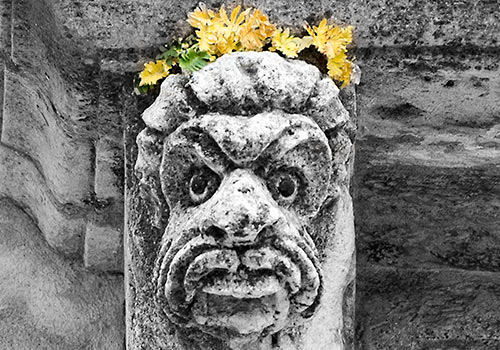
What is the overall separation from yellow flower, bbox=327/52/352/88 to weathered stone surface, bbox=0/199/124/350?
71 cm

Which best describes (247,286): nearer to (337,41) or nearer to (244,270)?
(244,270)

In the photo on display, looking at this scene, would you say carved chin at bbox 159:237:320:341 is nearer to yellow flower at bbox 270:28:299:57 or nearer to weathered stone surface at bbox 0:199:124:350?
yellow flower at bbox 270:28:299:57

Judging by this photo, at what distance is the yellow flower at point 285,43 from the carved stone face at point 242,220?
0.17 meters

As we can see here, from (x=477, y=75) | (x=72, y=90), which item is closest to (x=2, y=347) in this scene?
(x=72, y=90)

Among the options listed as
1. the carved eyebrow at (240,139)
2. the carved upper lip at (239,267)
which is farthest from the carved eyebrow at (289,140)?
the carved upper lip at (239,267)

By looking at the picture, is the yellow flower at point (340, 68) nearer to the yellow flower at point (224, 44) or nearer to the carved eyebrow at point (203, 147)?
the yellow flower at point (224, 44)

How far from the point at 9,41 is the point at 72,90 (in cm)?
18

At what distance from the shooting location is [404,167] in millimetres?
2229

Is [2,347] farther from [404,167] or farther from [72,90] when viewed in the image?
[404,167]

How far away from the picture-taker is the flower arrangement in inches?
74.7

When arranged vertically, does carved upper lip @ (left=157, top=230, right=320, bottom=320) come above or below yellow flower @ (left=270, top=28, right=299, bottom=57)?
below

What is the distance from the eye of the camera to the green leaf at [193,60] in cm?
189

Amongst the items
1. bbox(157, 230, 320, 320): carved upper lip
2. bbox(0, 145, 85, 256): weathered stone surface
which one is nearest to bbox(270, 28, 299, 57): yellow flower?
bbox(157, 230, 320, 320): carved upper lip

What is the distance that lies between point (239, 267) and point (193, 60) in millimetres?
390
